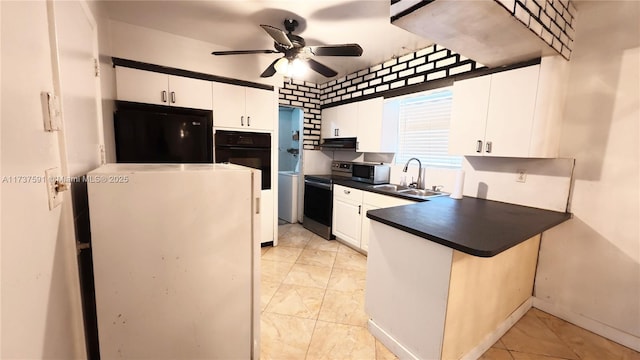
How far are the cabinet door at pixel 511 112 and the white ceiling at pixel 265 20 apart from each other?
39.8 inches

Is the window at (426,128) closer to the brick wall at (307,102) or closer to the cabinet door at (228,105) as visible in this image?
the brick wall at (307,102)

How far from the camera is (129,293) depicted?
113cm

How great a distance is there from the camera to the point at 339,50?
2.06 m

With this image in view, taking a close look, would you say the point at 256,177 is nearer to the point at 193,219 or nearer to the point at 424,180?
the point at 193,219

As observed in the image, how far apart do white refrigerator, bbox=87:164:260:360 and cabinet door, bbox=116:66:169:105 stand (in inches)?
68.9

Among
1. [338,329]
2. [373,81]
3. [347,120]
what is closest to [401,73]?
[373,81]

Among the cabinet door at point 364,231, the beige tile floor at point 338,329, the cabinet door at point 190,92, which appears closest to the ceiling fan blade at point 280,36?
the cabinet door at point 190,92

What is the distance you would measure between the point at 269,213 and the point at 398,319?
84.2 inches

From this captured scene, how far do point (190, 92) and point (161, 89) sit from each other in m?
0.27

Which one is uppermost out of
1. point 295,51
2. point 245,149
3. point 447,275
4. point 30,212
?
point 295,51

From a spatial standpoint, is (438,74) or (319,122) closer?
(438,74)

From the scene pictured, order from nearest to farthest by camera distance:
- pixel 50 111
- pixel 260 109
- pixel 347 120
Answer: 1. pixel 50 111
2. pixel 260 109
3. pixel 347 120

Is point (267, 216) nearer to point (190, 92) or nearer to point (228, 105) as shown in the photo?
point (228, 105)

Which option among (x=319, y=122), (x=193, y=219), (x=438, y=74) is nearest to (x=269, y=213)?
(x=319, y=122)
